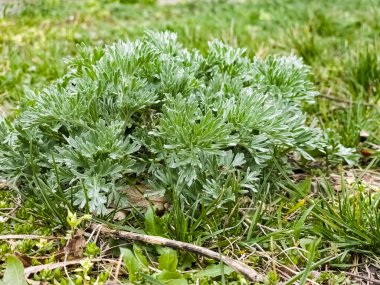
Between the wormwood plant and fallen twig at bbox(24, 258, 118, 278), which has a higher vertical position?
the wormwood plant

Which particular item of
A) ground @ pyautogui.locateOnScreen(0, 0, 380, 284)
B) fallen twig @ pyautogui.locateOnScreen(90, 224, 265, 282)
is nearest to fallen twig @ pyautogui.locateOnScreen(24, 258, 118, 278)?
ground @ pyautogui.locateOnScreen(0, 0, 380, 284)

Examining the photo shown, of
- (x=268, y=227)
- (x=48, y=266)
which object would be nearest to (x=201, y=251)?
(x=268, y=227)

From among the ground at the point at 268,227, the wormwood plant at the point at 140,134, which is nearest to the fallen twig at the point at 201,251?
the ground at the point at 268,227

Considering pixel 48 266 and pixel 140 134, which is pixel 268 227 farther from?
pixel 48 266

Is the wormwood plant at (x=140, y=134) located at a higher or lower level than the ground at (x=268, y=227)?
higher

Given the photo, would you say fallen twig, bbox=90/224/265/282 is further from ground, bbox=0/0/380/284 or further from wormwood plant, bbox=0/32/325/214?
wormwood plant, bbox=0/32/325/214

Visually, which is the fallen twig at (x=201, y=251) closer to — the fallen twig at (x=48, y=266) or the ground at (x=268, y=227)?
the ground at (x=268, y=227)

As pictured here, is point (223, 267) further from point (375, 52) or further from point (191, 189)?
point (375, 52)

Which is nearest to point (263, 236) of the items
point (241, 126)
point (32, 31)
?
point (241, 126)

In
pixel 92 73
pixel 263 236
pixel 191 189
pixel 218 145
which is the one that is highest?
pixel 92 73
